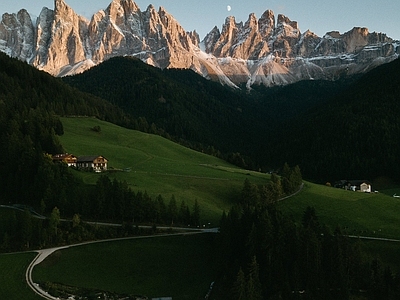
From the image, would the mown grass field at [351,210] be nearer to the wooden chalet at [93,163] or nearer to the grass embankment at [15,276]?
the wooden chalet at [93,163]

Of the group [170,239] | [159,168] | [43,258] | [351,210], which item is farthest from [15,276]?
[351,210]

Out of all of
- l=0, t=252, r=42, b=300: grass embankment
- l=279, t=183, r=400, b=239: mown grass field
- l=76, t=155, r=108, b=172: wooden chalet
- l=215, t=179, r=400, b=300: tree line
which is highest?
l=76, t=155, r=108, b=172: wooden chalet

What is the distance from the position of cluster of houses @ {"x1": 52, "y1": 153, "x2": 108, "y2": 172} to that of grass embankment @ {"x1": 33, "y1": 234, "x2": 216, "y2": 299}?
36.7m

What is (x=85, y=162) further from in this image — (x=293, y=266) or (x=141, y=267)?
(x=293, y=266)

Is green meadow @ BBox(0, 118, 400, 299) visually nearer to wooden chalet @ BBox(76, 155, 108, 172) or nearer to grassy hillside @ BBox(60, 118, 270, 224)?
grassy hillside @ BBox(60, 118, 270, 224)

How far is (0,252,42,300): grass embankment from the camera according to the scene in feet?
190

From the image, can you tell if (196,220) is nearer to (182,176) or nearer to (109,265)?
(109,265)

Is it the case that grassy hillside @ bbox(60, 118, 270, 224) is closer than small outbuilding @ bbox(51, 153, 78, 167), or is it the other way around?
grassy hillside @ bbox(60, 118, 270, 224)

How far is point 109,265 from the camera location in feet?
225

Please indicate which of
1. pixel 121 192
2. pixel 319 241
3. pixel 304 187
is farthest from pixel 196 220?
pixel 304 187

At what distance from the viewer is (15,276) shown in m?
63.3

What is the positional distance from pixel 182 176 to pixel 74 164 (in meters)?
25.4

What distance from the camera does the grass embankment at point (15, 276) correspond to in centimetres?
5784

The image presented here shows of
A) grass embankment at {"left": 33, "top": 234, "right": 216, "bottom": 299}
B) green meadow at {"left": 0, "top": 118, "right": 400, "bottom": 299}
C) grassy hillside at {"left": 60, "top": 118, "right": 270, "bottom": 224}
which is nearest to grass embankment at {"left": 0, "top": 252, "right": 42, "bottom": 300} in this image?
green meadow at {"left": 0, "top": 118, "right": 400, "bottom": 299}
